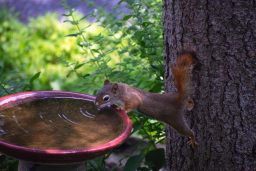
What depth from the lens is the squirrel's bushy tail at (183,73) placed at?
168 cm

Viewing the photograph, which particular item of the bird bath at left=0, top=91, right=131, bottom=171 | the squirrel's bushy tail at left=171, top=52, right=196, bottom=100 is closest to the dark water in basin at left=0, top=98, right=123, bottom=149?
the bird bath at left=0, top=91, right=131, bottom=171

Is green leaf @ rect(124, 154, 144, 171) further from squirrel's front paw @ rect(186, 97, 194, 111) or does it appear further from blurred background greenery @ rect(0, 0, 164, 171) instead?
squirrel's front paw @ rect(186, 97, 194, 111)

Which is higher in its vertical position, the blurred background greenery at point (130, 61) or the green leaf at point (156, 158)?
the blurred background greenery at point (130, 61)

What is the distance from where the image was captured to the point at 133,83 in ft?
7.69

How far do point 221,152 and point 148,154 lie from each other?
463mm

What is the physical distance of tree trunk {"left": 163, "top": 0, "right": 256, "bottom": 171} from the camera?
169cm

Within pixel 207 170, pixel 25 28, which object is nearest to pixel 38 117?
pixel 207 170

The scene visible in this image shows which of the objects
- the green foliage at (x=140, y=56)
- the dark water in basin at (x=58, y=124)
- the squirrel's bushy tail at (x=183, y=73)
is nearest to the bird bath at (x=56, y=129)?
the dark water in basin at (x=58, y=124)

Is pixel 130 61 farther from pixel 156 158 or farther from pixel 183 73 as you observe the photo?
pixel 183 73

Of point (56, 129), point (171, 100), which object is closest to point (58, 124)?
point (56, 129)

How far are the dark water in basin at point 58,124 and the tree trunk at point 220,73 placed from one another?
0.34 m

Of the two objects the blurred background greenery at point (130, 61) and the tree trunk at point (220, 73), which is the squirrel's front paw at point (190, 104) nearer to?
the tree trunk at point (220, 73)

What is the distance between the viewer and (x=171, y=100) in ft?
5.81

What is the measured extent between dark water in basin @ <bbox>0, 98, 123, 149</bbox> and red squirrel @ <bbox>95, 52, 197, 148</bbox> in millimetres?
82
